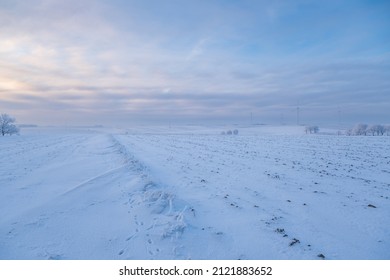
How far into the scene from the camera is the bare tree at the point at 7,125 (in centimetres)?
10138

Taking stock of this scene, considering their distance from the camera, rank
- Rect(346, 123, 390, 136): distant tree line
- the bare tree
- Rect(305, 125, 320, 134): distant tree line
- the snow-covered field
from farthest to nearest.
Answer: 1. Rect(305, 125, 320, 134): distant tree line
2. Rect(346, 123, 390, 136): distant tree line
3. the bare tree
4. the snow-covered field

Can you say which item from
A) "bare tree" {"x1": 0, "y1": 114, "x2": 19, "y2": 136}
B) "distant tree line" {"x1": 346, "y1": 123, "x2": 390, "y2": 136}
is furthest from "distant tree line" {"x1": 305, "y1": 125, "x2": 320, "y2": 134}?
Result: "bare tree" {"x1": 0, "y1": 114, "x2": 19, "y2": 136}

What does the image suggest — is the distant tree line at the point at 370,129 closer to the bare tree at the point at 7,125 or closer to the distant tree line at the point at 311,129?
the distant tree line at the point at 311,129

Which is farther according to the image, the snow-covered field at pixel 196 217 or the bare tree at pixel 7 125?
the bare tree at pixel 7 125

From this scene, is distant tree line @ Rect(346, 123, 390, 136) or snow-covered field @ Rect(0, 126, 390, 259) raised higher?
snow-covered field @ Rect(0, 126, 390, 259)

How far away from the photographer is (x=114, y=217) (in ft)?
27.2

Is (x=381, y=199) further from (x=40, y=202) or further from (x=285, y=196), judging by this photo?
(x=40, y=202)

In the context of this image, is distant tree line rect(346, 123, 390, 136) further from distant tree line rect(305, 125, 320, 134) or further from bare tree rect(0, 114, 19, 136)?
bare tree rect(0, 114, 19, 136)

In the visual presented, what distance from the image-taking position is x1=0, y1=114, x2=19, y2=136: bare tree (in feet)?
333

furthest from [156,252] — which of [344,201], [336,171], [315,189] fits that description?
[336,171]

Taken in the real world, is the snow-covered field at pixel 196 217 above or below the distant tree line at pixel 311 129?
above

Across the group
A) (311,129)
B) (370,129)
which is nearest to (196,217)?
(370,129)

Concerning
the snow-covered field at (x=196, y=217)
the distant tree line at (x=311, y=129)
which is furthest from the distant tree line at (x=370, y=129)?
the snow-covered field at (x=196, y=217)
